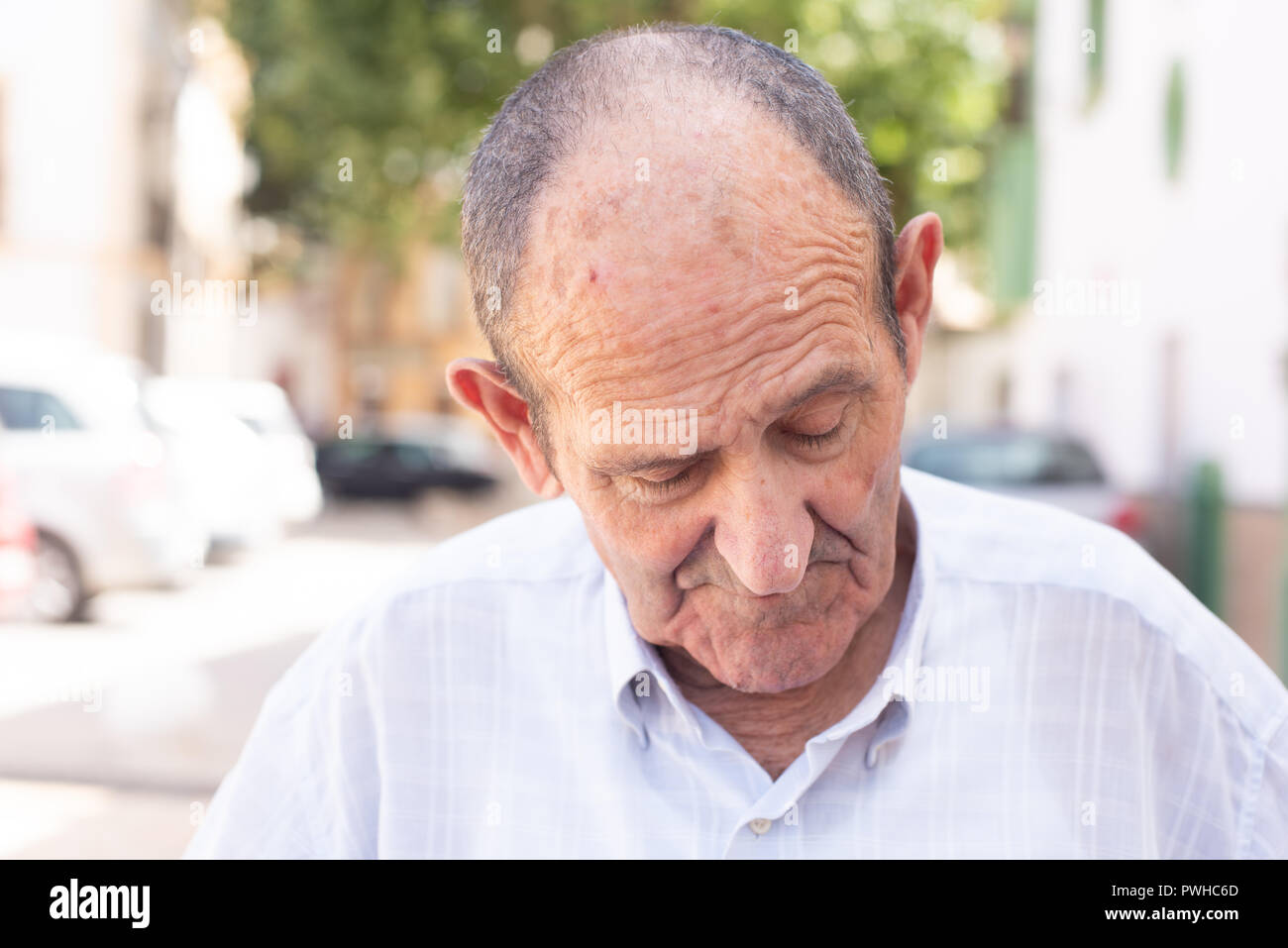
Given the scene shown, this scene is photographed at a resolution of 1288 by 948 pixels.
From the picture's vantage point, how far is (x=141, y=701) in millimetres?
6934

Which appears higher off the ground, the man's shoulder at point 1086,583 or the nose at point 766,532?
the nose at point 766,532

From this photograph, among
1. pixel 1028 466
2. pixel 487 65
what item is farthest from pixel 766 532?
pixel 487 65

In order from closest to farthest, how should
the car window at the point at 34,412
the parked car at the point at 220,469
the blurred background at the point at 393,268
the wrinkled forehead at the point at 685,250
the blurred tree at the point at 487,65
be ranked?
1. the wrinkled forehead at the point at 685,250
2. the blurred background at the point at 393,268
3. the car window at the point at 34,412
4. the parked car at the point at 220,469
5. the blurred tree at the point at 487,65

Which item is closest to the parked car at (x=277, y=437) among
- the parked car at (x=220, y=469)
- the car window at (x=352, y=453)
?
the parked car at (x=220, y=469)

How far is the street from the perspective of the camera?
4684 millimetres

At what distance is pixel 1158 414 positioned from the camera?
1059cm

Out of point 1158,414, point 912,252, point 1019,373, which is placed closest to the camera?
point 912,252

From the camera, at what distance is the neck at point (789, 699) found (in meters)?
1.46

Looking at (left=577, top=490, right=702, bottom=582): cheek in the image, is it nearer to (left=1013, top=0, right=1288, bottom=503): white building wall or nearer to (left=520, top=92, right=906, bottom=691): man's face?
(left=520, top=92, right=906, bottom=691): man's face

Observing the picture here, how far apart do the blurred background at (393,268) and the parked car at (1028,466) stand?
34 millimetres

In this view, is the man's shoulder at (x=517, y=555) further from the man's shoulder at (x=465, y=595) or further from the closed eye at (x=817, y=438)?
the closed eye at (x=817, y=438)
